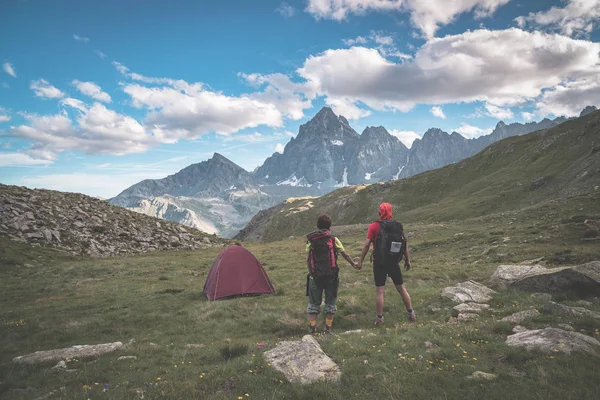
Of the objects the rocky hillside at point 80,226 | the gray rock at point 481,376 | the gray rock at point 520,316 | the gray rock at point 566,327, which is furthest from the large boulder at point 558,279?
the rocky hillside at point 80,226

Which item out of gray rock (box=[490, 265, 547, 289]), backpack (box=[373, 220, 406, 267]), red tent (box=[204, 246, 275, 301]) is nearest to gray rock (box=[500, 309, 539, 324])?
backpack (box=[373, 220, 406, 267])

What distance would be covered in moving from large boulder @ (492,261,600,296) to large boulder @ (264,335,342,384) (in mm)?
9896

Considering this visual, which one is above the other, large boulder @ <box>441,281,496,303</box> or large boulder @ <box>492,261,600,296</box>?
large boulder @ <box>492,261,600,296</box>

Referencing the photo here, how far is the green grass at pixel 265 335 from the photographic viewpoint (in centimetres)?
642

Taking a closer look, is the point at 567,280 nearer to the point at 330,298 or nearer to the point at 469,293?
the point at 469,293

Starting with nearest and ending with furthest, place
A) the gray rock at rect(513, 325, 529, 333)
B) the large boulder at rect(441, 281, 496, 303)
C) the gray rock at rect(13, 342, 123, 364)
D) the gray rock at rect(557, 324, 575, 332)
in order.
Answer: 1. the gray rock at rect(557, 324, 575, 332)
2. the gray rock at rect(513, 325, 529, 333)
3. the gray rock at rect(13, 342, 123, 364)
4. the large boulder at rect(441, 281, 496, 303)

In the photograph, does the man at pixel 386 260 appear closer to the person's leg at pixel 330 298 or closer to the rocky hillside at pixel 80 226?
the person's leg at pixel 330 298

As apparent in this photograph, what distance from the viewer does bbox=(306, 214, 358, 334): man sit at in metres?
11.3

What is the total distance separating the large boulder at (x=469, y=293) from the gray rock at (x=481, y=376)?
6.91 meters

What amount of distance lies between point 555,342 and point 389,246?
16.8ft

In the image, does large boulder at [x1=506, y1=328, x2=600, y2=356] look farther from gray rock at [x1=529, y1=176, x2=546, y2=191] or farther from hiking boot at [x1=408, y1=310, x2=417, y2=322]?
gray rock at [x1=529, y1=176, x2=546, y2=191]

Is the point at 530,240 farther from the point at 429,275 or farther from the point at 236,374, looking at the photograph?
the point at 236,374

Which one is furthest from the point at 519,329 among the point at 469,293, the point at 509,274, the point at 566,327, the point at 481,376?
the point at 509,274

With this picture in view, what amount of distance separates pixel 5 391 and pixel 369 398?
8.86 m
